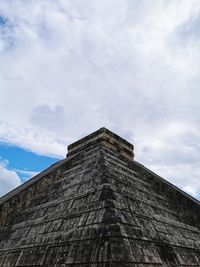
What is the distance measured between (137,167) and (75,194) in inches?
234

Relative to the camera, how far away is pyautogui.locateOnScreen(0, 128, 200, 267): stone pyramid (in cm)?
684

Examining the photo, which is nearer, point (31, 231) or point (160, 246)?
point (160, 246)

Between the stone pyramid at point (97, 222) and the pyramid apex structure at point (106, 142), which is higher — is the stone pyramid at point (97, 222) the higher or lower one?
the lower one

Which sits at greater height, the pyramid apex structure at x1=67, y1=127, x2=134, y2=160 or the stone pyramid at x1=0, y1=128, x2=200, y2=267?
the pyramid apex structure at x1=67, y1=127, x2=134, y2=160

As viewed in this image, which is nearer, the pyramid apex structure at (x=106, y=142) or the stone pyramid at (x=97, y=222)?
the stone pyramid at (x=97, y=222)

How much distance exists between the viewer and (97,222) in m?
7.47

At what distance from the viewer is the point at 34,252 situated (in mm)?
8258

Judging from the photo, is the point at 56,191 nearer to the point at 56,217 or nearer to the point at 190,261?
the point at 56,217

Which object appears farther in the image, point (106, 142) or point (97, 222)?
point (106, 142)

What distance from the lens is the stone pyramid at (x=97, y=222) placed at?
22.4 feet

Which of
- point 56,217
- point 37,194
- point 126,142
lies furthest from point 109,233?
point 126,142

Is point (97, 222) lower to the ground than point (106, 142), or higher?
lower

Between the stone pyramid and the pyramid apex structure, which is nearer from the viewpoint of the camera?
the stone pyramid

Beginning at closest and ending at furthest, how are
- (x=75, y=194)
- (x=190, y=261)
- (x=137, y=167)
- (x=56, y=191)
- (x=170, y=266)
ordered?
(x=170, y=266), (x=190, y=261), (x=75, y=194), (x=56, y=191), (x=137, y=167)
